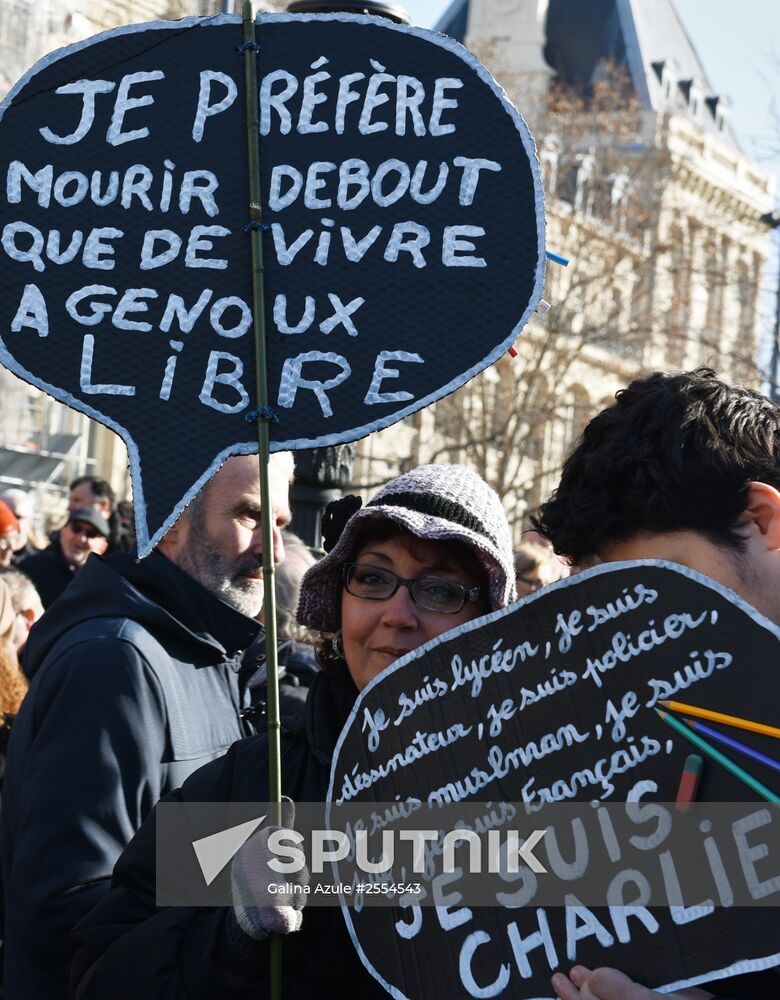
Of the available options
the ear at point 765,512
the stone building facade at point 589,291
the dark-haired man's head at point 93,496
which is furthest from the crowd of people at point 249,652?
the stone building facade at point 589,291

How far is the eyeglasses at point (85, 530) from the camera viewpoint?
745cm

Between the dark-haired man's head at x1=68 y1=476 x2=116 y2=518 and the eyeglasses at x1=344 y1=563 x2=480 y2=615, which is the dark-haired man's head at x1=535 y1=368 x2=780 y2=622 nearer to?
the eyeglasses at x1=344 y1=563 x2=480 y2=615

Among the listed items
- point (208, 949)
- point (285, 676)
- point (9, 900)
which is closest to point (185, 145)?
point (208, 949)

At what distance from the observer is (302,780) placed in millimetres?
2332

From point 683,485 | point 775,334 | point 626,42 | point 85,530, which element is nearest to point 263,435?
point 683,485

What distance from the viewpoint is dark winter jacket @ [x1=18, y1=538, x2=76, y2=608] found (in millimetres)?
7082

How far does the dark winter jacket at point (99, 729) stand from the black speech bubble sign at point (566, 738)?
801mm

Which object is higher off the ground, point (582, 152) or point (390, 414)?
point (582, 152)

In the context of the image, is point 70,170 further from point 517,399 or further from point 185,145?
point 517,399

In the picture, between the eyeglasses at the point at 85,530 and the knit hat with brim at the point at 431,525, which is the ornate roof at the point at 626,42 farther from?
the knit hat with brim at the point at 431,525

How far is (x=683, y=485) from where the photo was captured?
6.54ft

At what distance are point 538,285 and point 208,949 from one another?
1058 millimetres

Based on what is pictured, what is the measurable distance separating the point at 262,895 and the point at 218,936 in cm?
18

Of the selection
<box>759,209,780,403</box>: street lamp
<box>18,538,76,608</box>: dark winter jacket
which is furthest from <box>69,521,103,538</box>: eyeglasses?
<box>759,209,780,403</box>: street lamp
